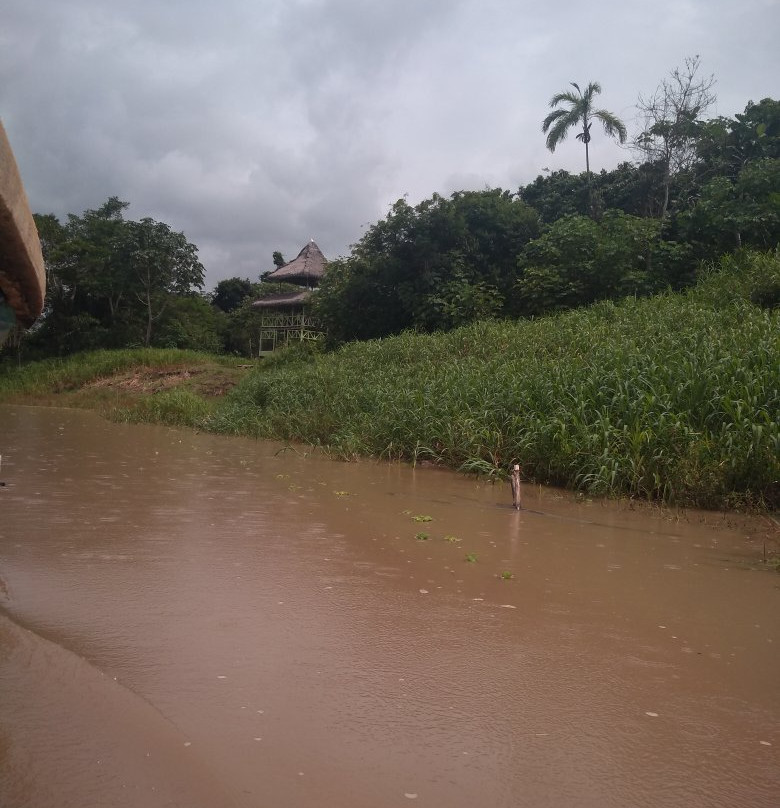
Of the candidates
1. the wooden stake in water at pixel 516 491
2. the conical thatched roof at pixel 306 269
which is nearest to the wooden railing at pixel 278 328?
the conical thatched roof at pixel 306 269

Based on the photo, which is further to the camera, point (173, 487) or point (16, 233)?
point (173, 487)

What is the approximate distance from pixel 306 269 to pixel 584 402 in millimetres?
28183

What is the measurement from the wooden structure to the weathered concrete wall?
82.0ft

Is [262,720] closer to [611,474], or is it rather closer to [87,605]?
[87,605]

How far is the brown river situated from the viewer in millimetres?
1653

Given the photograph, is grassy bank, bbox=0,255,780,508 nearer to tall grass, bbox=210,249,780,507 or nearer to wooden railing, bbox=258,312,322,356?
tall grass, bbox=210,249,780,507

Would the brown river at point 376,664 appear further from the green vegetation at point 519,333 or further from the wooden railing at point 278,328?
the wooden railing at point 278,328

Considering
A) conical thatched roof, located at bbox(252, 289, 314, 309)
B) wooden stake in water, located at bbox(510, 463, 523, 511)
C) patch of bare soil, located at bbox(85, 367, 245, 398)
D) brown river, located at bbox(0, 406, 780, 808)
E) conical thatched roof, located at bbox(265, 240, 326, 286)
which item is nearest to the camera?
brown river, located at bbox(0, 406, 780, 808)

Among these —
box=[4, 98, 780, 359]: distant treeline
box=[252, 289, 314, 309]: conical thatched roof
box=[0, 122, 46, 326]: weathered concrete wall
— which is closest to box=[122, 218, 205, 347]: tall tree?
box=[4, 98, 780, 359]: distant treeline

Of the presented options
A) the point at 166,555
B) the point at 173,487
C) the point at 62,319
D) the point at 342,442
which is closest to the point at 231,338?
the point at 62,319

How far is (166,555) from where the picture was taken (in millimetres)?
3648

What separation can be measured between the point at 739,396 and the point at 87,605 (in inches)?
252

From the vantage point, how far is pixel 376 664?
7.70 feet

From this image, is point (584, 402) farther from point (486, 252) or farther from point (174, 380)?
point (174, 380)
